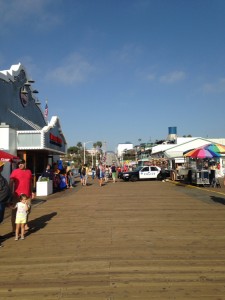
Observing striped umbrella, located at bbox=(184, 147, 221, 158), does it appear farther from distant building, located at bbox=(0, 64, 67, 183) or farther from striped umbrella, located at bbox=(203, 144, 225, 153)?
distant building, located at bbox=(0, 64, 67, 183)

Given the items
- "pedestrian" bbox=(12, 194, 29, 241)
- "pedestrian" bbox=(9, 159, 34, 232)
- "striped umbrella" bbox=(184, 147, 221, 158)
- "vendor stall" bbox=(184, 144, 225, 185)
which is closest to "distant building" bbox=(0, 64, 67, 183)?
"pedestrian" bbox=(9, 159, 34, 232)

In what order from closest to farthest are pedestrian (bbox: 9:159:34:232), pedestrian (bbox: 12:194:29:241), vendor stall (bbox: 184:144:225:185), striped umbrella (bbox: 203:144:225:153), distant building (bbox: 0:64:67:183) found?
pedestrian (bbox: 12:194:29:241)
pedestrian (bbox: 9:159:34:232)
distant building (bbox: 0:64:67:183)
vendor stall (bbox: 184:144:225:185)
striped umbrella (bbox: 203:144:225:153)

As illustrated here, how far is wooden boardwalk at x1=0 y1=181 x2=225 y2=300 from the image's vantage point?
4.49m

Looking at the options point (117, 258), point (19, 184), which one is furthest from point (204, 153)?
point (117, 258)

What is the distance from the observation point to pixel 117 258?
19.3 ft

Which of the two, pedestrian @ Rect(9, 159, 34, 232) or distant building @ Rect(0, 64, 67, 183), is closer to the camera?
pedestrian @ Rect(9, 159, 34, 232)

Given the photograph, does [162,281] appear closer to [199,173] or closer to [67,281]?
[67,281]

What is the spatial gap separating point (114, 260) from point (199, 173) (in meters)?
17.3

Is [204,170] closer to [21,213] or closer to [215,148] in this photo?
[215,148]

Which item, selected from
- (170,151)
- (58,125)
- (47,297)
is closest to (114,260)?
(47,297)

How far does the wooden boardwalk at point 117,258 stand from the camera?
4.49 meters

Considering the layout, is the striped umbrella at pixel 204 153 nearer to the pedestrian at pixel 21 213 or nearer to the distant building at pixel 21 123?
the distant building at pixel 21 123

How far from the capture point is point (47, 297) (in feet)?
14.1

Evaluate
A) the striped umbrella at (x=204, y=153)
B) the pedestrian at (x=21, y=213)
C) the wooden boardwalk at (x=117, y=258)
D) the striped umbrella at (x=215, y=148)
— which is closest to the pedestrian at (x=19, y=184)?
the pedestrian at (x=21, y=213)
